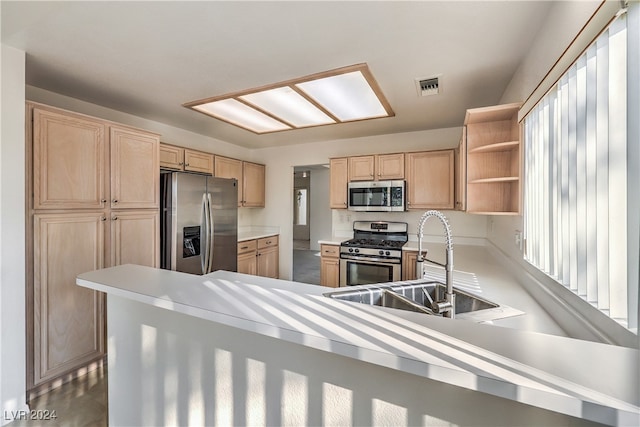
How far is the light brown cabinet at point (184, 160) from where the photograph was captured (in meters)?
3.23

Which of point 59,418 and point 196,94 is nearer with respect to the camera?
point 59,418

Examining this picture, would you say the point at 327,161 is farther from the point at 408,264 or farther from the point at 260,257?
the point at 408,264

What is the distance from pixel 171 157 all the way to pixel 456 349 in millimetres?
3555

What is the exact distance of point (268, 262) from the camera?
455 cm

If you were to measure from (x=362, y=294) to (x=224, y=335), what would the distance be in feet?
2.56

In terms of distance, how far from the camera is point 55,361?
6.79ft

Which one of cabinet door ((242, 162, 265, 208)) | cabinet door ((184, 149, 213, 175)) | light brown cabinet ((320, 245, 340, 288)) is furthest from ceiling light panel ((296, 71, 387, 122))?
cabinet door ((242, 162, 265, 208))

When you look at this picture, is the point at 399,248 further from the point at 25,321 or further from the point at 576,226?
the point at 25,321

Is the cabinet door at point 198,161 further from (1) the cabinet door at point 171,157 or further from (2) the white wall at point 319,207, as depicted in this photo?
(2) the white wall at point 319,207

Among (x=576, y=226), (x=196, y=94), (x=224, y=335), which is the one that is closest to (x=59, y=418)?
(x=224, y=335)

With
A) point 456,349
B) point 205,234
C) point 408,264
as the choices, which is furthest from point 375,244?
point 456,349

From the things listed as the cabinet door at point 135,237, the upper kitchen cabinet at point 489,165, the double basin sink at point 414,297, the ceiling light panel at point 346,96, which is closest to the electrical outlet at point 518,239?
the upper kitchen cabinet at point 489,165

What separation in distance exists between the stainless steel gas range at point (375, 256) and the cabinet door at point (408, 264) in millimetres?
48

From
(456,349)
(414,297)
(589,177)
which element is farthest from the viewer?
(414,297)
